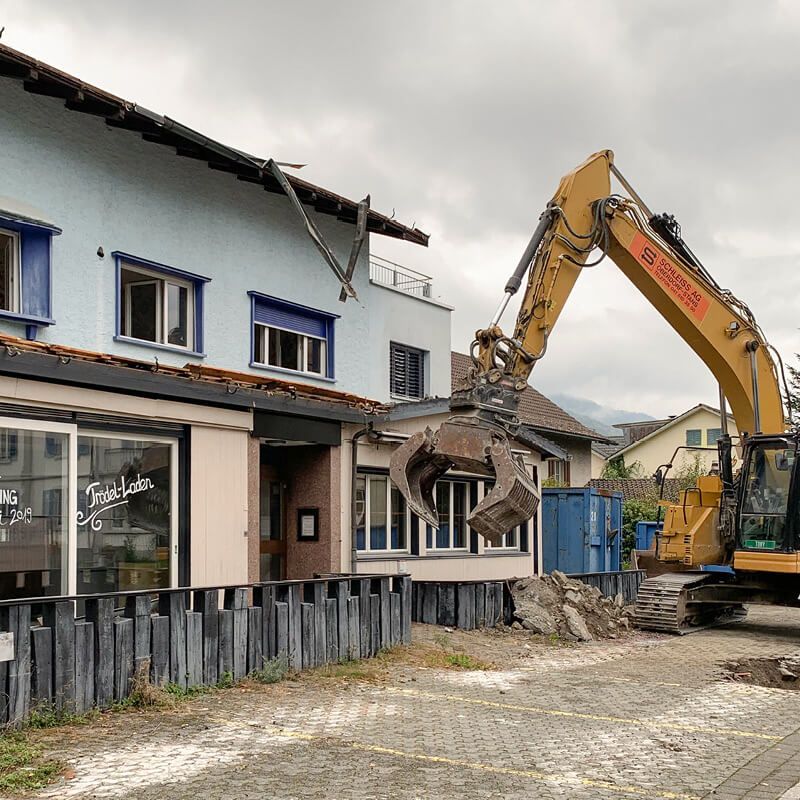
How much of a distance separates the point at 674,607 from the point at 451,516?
426 centimetres

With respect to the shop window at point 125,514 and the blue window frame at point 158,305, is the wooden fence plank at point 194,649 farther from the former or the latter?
the blue window frame at point 158,305

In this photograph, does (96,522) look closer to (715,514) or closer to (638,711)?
Result: (638,711)

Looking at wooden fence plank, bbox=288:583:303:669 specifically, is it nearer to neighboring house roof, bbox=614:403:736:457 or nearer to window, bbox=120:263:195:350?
window, bbox=120:263:195:350

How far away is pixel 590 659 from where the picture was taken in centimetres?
1266

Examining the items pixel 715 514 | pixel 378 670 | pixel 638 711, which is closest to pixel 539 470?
pixel 715 514

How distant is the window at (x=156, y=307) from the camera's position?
1446 cm

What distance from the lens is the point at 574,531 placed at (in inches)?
829

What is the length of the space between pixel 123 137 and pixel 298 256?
3972mm

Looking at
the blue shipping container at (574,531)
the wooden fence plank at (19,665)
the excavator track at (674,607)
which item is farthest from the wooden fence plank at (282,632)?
the blue shipping container at (574,531)

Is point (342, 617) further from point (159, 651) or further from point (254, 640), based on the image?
point (159, 651)

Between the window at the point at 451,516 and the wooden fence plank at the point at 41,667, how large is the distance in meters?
9.52

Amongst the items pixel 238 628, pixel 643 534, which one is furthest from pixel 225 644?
pixel 643 534

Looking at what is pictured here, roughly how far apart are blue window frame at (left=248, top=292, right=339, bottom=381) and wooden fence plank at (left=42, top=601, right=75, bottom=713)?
26.6ft

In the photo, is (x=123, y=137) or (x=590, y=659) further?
(x=123, y=137)
